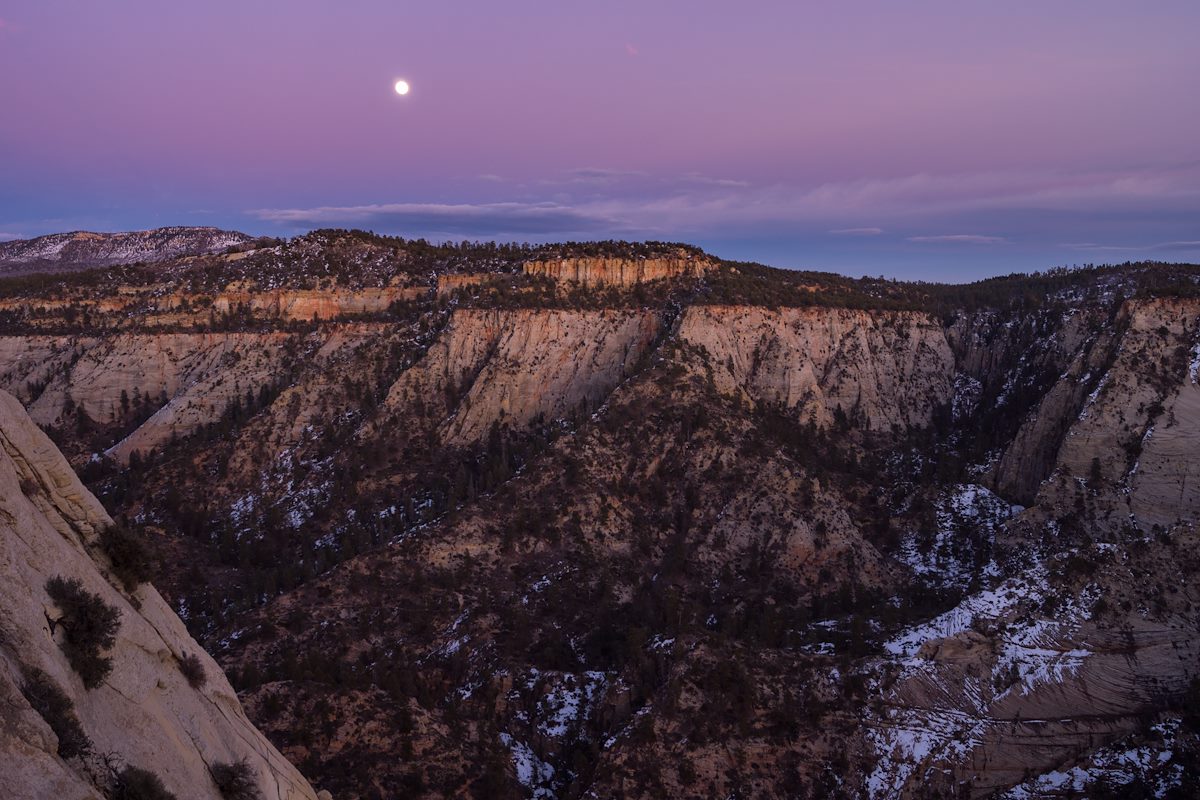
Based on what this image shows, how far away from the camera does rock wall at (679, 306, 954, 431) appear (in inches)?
2237

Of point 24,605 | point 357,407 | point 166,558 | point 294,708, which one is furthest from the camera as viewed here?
point 357,407

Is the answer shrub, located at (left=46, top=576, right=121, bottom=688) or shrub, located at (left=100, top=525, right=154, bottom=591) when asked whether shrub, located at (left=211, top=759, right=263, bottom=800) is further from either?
shrub, located at (left=100, top=525, right=154, bottom=591)

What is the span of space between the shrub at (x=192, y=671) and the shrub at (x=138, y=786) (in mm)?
3514

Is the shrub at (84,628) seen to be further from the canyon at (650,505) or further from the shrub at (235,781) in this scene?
the canyon at (650,505)

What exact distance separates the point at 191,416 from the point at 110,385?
10836mm

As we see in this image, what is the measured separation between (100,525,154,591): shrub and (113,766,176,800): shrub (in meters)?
4.08

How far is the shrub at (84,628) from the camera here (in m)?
10.5

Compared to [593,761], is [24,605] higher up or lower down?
higher up

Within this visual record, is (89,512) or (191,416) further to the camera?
(191,416)

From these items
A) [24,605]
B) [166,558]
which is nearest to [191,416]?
[166,558]

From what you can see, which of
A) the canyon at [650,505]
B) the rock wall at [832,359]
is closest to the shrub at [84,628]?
the canyon at [650,505]

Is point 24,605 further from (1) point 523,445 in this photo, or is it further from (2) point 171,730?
(1) point 523,445

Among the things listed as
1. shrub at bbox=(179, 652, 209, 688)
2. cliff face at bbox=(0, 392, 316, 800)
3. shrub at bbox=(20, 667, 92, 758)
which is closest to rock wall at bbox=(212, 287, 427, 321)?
cliff face at bbox=(0, 392, 316, 800)

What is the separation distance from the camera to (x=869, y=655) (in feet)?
96.5
